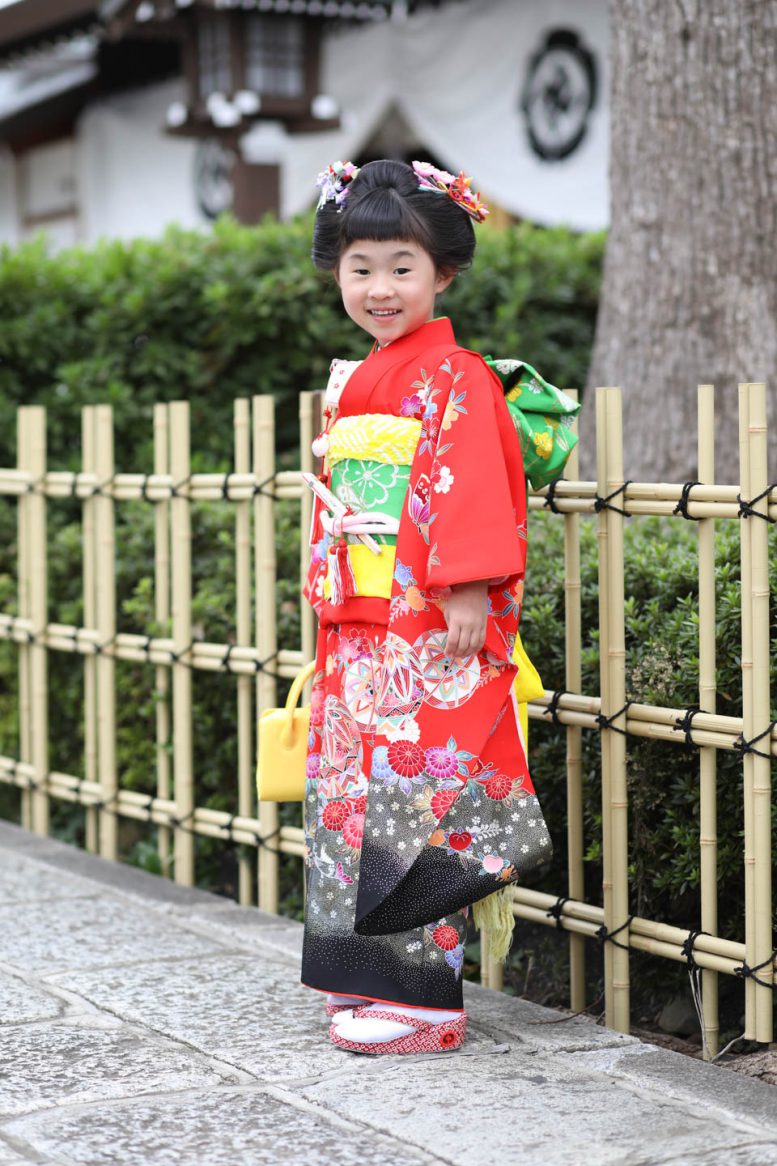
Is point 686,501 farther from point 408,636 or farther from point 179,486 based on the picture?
point 179,486

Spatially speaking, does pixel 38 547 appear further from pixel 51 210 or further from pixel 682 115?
pixel 51 210

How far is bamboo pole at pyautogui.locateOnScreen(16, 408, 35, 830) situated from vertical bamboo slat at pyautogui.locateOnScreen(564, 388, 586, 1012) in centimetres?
230

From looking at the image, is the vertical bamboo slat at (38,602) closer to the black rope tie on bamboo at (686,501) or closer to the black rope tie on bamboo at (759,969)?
the black rope tie on bamboo at (686,501)

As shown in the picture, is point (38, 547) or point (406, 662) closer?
point (406, 662)

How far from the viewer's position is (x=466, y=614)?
2711 millimetres

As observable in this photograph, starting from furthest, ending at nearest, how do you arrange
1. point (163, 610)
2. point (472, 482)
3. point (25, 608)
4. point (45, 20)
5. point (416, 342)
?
1. point (45, 20)
2. point (25, 608)
3. point (163, 610)
4. point (416, 342)
5. point (472, 482)

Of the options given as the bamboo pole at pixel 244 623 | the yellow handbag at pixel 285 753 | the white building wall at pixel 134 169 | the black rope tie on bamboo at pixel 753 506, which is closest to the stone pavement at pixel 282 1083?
the yellow handbag at pixel 285 753

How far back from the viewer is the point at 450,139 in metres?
9.80

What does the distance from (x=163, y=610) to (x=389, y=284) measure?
70.0 inches

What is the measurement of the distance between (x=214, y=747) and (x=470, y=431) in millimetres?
1996

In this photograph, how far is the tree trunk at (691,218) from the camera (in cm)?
455

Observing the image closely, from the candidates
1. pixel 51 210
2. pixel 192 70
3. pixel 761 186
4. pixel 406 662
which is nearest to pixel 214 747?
pixel 406 662

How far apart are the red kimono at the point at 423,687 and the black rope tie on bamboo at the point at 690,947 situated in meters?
0.39

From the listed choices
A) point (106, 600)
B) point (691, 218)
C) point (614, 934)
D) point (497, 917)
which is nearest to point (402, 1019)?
point (497, 917)
